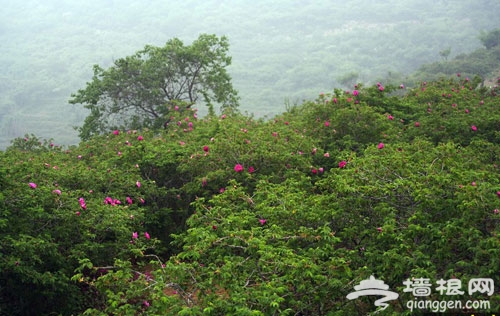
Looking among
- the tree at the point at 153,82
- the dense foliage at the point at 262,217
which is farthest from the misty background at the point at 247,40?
the dense foliage at the point at 262,217

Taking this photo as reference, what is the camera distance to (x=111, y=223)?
20.6 feet

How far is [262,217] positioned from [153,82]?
12.6 metres

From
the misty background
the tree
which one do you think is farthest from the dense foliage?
the misty background

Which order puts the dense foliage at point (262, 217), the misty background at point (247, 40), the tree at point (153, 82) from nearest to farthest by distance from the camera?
1. the dense foliage at point (262, 217)
2. the tree at point (153, 82)
3. the misty background at point (247, 40)

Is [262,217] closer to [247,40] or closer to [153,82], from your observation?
[153,82]

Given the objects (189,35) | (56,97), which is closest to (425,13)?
(189,35)

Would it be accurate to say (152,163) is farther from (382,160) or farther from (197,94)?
(197,94)

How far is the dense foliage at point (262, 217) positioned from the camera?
14.5 feet

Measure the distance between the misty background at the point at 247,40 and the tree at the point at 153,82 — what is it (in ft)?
153

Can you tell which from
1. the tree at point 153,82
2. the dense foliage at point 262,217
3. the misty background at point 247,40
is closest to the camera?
the dense foliage at point 262,217

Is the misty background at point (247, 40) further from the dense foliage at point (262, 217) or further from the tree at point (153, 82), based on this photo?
the dense foliage at point (262, 217)

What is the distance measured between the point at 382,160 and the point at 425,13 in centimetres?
10405

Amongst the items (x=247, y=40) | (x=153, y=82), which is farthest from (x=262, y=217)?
(x=247, y=40)

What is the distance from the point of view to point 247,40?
3984 inches
